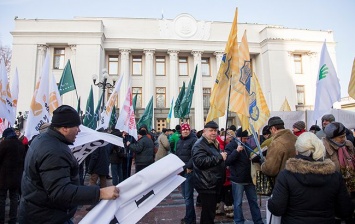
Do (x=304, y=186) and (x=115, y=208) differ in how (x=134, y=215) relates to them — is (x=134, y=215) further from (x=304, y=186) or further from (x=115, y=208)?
(x=304, y=186)

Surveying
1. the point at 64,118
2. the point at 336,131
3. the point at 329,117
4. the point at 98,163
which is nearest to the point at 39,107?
the point at 98,163

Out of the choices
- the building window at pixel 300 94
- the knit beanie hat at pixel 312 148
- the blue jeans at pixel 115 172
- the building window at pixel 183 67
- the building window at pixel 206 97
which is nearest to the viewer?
the knit beanie hat at pixel 312 148

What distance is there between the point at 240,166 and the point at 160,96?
90.2 ft

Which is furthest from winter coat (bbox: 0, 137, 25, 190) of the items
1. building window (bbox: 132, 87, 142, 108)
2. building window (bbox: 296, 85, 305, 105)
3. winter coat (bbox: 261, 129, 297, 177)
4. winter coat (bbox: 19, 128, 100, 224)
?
building window (bbox: 296, 85, 305, 105)

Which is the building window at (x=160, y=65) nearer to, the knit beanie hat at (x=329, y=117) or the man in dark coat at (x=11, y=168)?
the man in dark coat at (x=11, y=168)

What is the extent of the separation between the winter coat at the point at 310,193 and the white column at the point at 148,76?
2838cm

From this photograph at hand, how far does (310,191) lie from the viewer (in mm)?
2264

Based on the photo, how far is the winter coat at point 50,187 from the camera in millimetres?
1887

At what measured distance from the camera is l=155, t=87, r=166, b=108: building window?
31.3 m

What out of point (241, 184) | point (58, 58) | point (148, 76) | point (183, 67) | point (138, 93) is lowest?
point (241, 184)

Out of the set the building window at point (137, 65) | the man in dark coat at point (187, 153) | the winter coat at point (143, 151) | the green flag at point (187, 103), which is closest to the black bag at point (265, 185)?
the man in dark coat at point (187, 153)

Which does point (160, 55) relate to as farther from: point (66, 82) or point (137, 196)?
point (137, 196)

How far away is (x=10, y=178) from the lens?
15.9ft

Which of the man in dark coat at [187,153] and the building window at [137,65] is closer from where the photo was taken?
the man in dark coat at [187,153]
